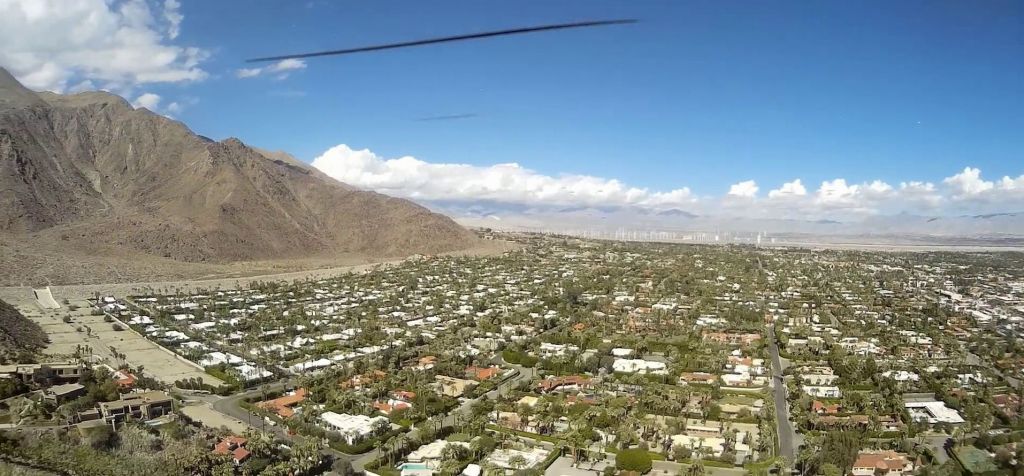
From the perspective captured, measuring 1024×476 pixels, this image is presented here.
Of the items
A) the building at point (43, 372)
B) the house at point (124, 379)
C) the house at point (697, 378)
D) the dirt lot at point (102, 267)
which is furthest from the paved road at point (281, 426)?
the dirt lot at point (102, 267)

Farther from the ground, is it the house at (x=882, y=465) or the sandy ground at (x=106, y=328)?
the sandy ground at (x=106, y=328)

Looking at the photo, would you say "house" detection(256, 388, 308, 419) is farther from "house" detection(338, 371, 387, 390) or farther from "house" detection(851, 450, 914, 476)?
"house" detection(851, 450, 914, 476)

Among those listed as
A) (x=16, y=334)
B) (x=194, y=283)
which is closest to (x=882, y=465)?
(x=16, y=334)

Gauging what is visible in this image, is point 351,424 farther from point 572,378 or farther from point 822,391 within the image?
point 822,391

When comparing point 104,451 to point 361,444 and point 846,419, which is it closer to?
point 361,444

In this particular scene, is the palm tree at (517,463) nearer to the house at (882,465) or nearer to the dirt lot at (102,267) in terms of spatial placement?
the house at (882,465)

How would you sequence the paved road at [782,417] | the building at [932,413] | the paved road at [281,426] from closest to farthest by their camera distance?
the paved road at [281,426]
the paved road at [782,417]
the building at [932,413]

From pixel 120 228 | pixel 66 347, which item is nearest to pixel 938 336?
pixel 66 347
